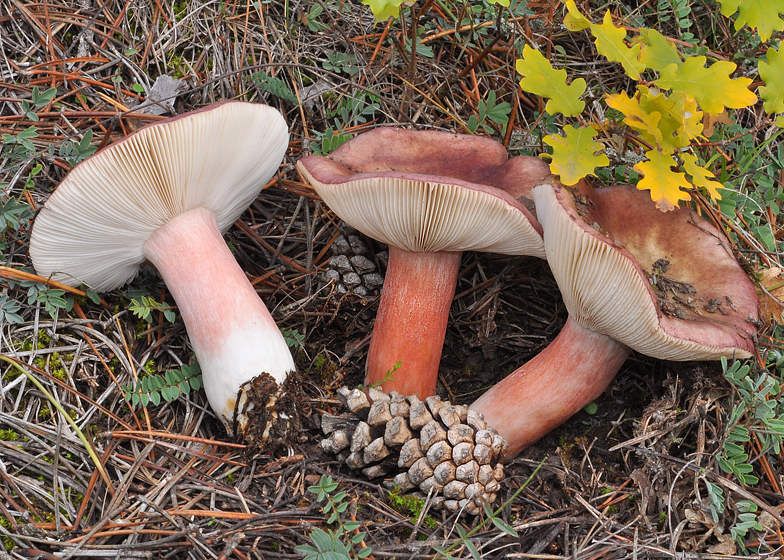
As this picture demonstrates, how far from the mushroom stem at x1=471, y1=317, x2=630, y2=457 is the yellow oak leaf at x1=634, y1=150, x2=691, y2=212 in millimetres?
741

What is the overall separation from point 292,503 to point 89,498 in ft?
2.92

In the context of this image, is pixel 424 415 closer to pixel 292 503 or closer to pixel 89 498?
pixel 292 503

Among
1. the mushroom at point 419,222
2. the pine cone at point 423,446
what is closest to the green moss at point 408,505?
the pine cone at point 423,446

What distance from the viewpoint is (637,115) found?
251 centimetres

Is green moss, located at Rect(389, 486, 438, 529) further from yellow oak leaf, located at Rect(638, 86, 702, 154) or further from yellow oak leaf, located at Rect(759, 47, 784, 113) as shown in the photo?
yellow oak leaf, located at Rect(759, 47, 784, 113)

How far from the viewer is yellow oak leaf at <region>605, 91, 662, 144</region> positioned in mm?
A: 2480

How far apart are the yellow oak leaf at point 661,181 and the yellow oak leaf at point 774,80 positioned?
68cm

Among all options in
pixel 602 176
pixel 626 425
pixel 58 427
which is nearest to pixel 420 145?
pixel 602 176

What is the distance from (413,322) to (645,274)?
115cm

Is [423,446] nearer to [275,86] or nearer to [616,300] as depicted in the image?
[616,300]

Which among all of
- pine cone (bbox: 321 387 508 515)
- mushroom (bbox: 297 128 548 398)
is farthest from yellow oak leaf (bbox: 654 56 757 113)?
pine cone (bbox: 321 387 508 515)

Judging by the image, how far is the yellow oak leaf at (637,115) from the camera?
2.48 meters

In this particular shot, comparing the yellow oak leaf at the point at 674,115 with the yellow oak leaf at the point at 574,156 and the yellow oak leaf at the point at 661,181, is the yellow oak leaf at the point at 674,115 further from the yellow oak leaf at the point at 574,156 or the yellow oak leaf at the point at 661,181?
the yellow oak leaf at the point at 574,156

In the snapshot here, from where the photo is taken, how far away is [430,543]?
2307 millimetres
